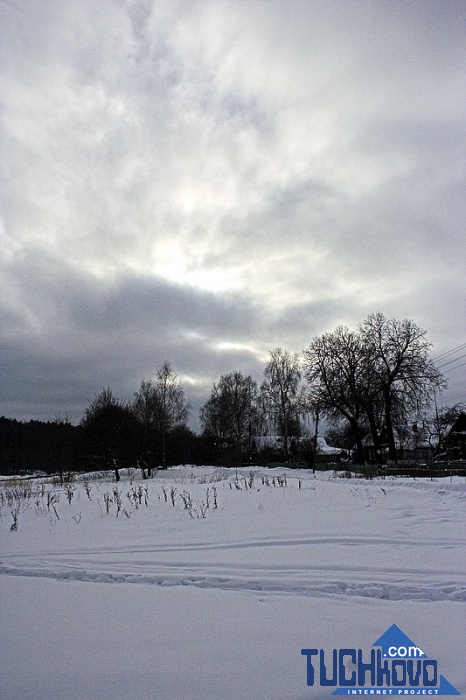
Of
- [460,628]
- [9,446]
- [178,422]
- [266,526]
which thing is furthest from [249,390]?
[460,628]

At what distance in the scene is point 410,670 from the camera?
3631 mm

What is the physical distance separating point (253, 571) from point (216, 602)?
51.2 inches

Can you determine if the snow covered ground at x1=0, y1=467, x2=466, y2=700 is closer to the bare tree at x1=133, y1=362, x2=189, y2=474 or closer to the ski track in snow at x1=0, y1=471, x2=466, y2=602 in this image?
the ski track in snow at x1=0, y1=471, x2=466, y2=602

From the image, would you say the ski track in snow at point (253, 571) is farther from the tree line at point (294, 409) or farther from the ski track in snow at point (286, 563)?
the tree line at point (294, 409)

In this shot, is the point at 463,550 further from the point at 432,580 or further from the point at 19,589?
the point at 19,589

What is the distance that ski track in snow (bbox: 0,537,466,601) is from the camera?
17.9ft

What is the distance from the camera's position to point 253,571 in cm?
634
